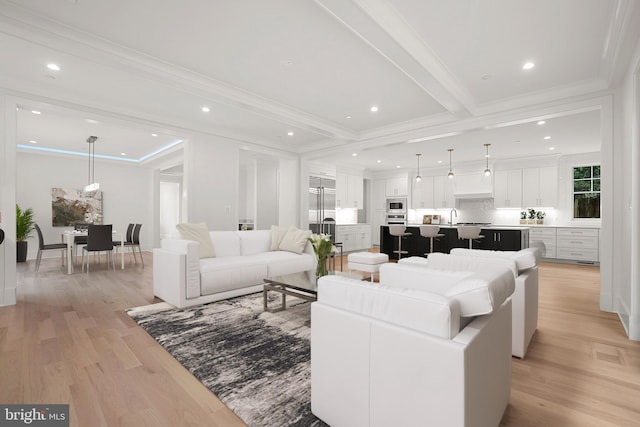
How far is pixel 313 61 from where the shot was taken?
3.24 meters

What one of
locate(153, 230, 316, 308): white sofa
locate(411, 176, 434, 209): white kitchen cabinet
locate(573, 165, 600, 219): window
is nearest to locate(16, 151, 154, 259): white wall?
locate(153, 230, 316, 308): white sofa

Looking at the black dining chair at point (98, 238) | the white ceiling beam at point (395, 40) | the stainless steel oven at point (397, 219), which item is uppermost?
the white ceiling beam at point (395, 40)

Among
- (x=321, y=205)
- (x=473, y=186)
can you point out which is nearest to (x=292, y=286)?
(x=321, y=205)

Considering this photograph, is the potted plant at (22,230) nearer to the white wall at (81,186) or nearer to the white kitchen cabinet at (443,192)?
the white wall at (81,186)

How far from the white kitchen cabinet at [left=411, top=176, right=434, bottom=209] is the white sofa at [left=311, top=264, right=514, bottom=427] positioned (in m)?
8.16

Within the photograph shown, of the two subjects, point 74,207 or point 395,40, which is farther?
point 74,207

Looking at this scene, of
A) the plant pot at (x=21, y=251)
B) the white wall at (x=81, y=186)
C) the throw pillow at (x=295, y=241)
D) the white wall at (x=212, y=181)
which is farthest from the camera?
the white wall at (x=81, y=186)

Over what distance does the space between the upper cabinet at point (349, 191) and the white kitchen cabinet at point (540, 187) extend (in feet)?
14.8

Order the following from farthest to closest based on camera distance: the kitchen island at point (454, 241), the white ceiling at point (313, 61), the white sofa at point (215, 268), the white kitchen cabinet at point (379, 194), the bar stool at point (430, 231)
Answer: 1. the white kitchen cabinet at point (379, 194)
2. the bar stool at point (430, 231)
3. the kitchen island at point (454, 241)
4. the white sofa at point (215, 268)
5. the white ceiling at point (313, 61)

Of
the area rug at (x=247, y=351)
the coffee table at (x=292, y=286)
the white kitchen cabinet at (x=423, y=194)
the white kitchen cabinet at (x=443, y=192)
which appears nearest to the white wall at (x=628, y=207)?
the coffee table at (x=292, y=286)

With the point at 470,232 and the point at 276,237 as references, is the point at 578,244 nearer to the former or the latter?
the point at 470,232

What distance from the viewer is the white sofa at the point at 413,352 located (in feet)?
3.60

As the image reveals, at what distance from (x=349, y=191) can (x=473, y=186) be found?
11.6 feet

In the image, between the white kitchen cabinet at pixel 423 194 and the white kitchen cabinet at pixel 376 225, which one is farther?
the white kitchen cabinet at pixel 376 225
